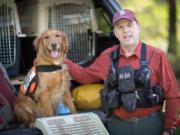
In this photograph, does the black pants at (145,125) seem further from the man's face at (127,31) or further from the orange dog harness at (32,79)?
the orange dog harness at (32,79)

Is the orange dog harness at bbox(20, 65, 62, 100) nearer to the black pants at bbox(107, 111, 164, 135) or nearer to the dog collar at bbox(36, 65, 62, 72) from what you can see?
the dog collar at bbox(36, 65, 62, 72)

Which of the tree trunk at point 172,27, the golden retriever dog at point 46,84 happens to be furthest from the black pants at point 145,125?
→ the tree trunk at point 172,27

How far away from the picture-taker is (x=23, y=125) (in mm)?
3016

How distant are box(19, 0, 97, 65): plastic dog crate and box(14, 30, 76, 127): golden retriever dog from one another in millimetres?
561

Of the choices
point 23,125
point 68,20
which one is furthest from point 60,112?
point 68,20

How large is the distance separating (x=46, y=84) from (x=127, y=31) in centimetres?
114

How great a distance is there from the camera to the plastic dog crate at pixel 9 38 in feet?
11.6

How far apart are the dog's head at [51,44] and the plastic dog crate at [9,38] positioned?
1.87ft

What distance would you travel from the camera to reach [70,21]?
145 inches

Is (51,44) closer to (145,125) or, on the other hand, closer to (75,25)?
(75,25)

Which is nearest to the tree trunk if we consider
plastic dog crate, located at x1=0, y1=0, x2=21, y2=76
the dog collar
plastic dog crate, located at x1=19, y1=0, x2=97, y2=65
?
plastic dog crate, located at x1=19, y1=0, x2=97, y2=65

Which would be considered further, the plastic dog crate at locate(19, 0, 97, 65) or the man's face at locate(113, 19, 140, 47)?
the plastic dog crate at locate(19, 0, 97, 65)

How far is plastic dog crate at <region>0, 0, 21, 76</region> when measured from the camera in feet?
11.6

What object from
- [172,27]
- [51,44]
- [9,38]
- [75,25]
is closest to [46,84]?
[51,44]
